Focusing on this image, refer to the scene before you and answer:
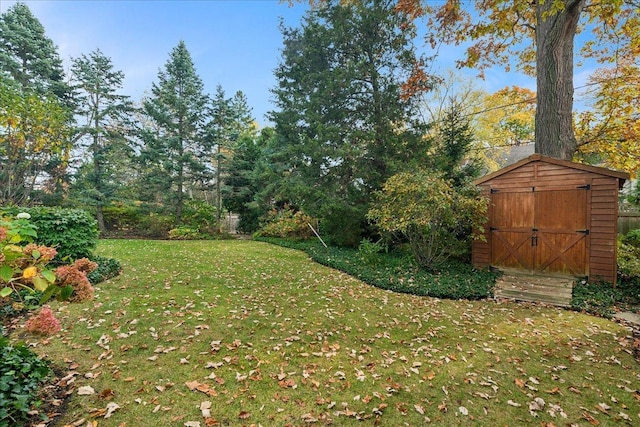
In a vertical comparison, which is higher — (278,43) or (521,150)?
(278,43)

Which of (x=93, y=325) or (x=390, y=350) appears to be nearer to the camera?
(x=390, y=350)

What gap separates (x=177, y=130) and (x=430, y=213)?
555 inches

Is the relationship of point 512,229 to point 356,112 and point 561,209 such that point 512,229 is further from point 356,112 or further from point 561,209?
point 356,112

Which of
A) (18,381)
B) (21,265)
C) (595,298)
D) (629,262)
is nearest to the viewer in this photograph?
(21,265)

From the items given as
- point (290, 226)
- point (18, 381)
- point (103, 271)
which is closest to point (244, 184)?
point (290, 226)

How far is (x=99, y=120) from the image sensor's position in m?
14.3

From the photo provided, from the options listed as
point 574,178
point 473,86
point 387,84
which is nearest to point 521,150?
point 473,86

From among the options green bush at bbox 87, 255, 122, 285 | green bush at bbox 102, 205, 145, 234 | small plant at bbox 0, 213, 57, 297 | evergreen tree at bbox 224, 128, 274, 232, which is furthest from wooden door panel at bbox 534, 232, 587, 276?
green bush at bbox 102, 205, 145, 234

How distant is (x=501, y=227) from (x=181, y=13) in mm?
10135

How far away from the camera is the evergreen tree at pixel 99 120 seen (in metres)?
13.9

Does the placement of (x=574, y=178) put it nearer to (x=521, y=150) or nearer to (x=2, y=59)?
(x=521, y=150)

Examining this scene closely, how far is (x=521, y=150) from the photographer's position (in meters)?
21.6

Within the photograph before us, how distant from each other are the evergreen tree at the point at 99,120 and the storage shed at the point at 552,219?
52.9ft

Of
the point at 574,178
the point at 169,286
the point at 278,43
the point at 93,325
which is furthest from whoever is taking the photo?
the point at 278,43
